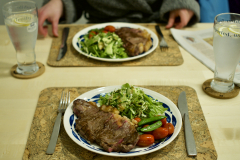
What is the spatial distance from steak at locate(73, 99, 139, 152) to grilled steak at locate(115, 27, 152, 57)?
0.75m

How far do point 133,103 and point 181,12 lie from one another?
4.49 ft

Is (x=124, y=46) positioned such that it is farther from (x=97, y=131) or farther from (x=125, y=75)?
(x=97, y=131)

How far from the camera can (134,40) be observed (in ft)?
6.30

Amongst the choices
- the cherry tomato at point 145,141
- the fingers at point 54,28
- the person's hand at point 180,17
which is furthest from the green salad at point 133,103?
the person's hand at point 180,17

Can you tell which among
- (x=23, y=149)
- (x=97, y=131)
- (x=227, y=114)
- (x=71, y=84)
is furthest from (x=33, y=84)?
(x=227, y=114)

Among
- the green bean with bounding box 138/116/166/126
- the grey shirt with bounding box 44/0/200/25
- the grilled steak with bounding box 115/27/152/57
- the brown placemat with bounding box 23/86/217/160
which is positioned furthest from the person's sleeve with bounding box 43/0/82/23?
the green bean with bounding box 138/116/166/126

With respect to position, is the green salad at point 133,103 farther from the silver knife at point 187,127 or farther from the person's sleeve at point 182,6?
the person's sleeve at point 182,6

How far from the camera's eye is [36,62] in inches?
71.2

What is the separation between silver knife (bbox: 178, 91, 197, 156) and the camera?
1076 millimetres

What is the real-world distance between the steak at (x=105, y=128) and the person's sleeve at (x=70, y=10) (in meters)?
1.58

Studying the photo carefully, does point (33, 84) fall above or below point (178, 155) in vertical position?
below

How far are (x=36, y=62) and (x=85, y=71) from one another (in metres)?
0.40

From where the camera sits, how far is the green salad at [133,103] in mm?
1235

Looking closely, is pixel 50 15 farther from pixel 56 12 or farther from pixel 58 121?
pixel 58 121
